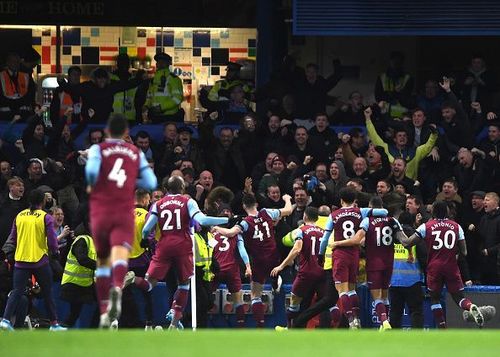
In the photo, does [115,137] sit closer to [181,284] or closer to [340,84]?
[181,284]

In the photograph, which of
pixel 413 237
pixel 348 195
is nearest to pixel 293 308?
pixel 348 195

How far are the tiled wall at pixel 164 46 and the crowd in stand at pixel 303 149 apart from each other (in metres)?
1.75

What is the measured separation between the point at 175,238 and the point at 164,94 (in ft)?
20.7

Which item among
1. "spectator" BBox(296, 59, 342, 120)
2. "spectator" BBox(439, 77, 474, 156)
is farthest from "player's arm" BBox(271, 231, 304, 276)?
"spectator" BBox(296, 59, 342, 120)

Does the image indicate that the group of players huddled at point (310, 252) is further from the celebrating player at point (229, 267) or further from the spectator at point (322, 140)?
the spectator at point (322, 140)

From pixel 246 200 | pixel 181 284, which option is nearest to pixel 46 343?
pixel 181 284

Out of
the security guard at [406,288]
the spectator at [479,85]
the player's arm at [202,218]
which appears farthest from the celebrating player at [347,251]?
the spectator at [479,85]

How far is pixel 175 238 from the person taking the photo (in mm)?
19516

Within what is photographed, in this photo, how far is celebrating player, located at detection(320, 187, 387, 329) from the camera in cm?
2038

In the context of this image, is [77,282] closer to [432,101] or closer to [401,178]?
[401,178]

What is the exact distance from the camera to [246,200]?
21.1m

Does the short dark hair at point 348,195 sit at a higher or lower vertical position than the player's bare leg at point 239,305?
higher

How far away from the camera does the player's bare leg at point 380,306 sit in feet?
66.9

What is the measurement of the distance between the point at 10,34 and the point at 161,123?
4.15m
